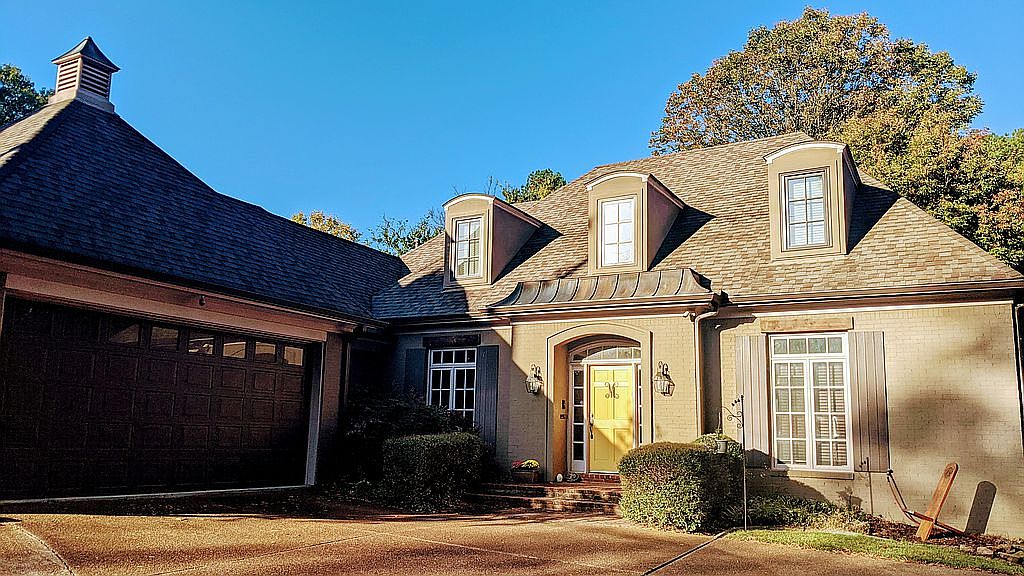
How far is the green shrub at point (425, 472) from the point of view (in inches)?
455

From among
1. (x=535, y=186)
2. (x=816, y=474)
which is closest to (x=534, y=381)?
(x=816, y=474)

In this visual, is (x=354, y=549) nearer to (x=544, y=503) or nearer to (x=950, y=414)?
(x=544, y=503)

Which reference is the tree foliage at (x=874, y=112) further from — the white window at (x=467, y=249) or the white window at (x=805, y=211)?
the white window at (x=467, y=249)

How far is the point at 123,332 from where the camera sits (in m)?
10.2

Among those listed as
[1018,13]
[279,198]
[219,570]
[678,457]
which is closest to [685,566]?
[678,457]

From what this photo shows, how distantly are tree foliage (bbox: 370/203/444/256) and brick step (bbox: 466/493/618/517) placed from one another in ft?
75.4

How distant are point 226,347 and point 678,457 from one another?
6.97 m

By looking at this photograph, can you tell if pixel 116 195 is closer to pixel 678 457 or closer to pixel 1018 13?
pixel 678 457

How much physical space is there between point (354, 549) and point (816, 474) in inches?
270

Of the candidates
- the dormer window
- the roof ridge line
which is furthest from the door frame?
the roof ridge line

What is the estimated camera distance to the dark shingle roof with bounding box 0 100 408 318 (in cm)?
976

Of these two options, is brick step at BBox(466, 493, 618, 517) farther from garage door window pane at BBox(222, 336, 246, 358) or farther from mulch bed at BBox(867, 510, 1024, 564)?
garage door window pane at BBox(222, 336, 246, 358)

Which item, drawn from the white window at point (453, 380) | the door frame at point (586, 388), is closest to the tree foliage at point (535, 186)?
the white window at point (453, 380)

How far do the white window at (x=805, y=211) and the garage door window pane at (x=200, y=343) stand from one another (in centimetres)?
927
